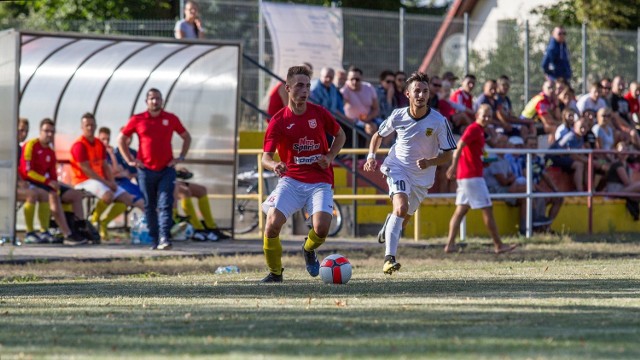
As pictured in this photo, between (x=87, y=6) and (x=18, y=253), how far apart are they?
3045 centimetres

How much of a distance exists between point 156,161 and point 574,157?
25.3ft

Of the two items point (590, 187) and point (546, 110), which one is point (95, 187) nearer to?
point (590, 187)

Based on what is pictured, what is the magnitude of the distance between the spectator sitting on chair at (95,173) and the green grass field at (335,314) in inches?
204

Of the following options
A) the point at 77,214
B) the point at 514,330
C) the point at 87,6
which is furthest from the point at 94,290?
the point at 87,6

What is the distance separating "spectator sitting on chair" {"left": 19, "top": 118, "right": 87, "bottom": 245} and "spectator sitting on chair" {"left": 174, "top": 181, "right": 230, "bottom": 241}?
5.18 feet

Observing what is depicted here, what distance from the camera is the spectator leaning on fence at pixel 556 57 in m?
26.8

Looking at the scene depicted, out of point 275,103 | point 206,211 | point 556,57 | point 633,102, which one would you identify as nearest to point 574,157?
point 556,57

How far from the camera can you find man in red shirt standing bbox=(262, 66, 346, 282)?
13.0 metres

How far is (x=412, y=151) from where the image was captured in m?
14.5

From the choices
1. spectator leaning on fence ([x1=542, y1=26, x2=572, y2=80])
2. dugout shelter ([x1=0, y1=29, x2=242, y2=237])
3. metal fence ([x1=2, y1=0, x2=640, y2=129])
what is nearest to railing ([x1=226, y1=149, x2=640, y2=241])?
dugout shelter ([x1=0, y1=29, x2=242, y2=237])

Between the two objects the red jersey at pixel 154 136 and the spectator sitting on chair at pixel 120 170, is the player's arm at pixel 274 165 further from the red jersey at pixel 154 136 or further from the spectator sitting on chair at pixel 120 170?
the spectator sitting on chair at pixel 120 170

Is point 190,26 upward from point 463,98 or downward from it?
→ upward

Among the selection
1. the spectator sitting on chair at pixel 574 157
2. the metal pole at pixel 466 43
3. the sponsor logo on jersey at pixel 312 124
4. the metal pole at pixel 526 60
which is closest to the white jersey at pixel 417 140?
the sponsor logo on jersey at pixel 312 124

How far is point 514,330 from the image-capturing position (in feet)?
27.7
